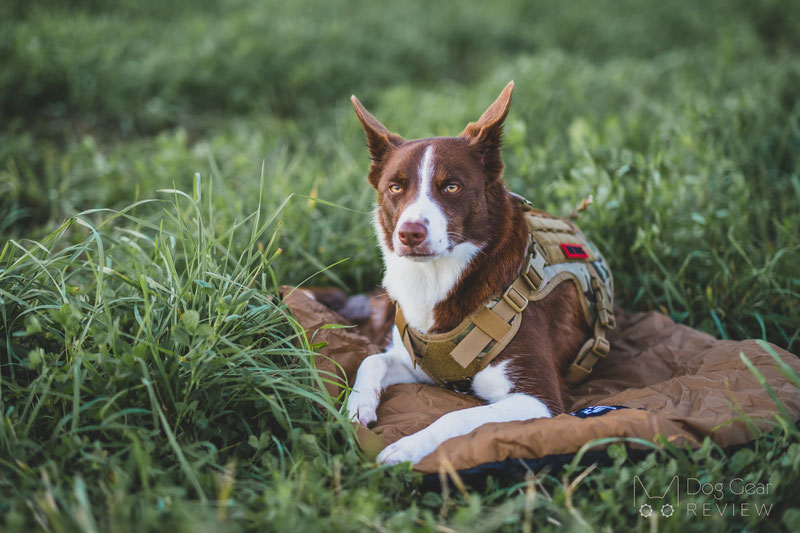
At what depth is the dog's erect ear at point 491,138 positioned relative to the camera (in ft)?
7.64

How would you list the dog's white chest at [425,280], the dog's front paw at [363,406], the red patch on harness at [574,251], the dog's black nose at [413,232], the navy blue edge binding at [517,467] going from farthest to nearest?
the red patch on harness at [574,251] < the dog's white chest at [425,280] < the dog's front paw at [363,406] < the dog's black nose at [413,232] < the navy blue edge binding at [517,467]

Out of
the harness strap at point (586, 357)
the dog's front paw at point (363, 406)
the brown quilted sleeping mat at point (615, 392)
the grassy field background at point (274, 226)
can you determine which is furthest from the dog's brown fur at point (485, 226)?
the grassy field background at point (274, 226)

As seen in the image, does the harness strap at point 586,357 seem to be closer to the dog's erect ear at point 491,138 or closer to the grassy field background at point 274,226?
the grassy field background at point 274,226

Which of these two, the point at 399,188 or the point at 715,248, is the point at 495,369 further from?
the point at 715,248

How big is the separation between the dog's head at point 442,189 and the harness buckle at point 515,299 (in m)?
0.23

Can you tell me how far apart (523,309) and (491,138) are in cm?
72

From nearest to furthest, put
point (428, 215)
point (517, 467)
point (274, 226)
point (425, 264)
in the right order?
point (517, 467) → point (428, 215) → point (425, 264) → point (274, 226)

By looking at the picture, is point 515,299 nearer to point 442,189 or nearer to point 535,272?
point 535,272

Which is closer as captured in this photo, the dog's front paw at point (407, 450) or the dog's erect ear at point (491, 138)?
the dog's front paw at point (407, 450)

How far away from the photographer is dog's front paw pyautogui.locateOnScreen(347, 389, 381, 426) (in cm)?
219

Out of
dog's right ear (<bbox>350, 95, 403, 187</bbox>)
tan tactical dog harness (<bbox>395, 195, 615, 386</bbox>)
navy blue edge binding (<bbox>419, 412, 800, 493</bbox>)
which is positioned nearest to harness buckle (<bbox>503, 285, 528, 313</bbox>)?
tan tactical dog harness (<bbox>395, 195, 615, 386</bbox>)

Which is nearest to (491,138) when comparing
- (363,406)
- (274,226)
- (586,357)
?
(586,357)

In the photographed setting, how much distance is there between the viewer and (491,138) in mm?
2359

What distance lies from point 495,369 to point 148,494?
1308 mm
